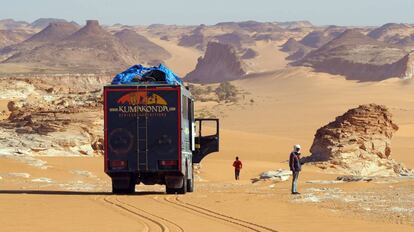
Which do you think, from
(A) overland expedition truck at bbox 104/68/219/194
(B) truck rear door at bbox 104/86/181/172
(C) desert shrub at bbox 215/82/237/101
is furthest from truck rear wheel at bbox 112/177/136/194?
(C) desert shrub at bbox 215/82/237/101

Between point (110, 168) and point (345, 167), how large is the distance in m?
15.7

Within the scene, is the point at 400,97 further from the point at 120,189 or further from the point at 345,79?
the point at 120,189

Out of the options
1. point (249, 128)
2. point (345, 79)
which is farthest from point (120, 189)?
point (345, 79)

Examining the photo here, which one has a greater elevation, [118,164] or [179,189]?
[118,164]

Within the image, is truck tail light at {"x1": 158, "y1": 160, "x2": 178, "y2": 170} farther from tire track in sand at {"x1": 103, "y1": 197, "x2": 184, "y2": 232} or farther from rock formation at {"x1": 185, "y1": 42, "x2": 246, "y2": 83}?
rock formation at {"x1": 185, "y1": 42, "x2": 246, "y2": 83}

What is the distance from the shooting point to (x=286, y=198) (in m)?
21.9

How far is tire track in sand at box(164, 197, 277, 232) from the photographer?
1499 cm

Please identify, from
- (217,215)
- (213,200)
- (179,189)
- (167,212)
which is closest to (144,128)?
(179,189)

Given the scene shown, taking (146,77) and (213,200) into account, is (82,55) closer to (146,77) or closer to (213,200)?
(146,77)

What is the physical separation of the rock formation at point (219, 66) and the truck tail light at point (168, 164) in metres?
131

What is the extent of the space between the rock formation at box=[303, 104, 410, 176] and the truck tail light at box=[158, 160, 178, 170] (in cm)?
1465

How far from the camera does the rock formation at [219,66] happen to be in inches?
6230

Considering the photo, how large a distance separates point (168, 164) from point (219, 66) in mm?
141943

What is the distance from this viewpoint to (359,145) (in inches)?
1487
